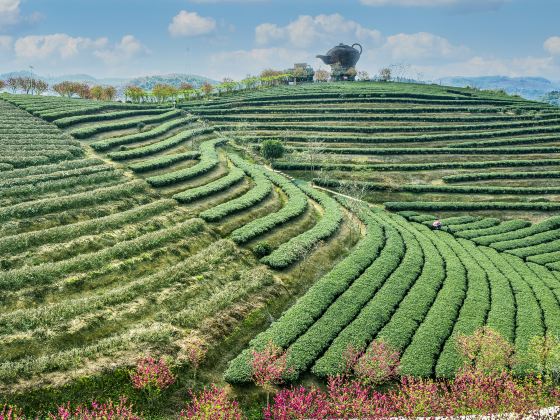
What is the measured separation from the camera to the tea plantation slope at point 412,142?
205ft

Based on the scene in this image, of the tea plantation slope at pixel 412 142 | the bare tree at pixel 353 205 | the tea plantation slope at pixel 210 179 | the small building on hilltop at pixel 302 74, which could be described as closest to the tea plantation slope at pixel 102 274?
the tea plantation slope at pixel 210 179

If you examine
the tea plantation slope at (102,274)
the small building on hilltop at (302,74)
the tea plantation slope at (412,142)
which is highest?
the small building on hilltop at (302,74)

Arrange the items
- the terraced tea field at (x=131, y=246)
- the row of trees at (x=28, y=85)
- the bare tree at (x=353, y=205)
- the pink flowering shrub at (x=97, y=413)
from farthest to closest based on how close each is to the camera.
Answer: the row of trees at (x=28, y=85) → the bare tree at (x=353, y=205) → the terraced tea field at (x=131, y=246) → the pink flowering shrub at (x=97, y=413)

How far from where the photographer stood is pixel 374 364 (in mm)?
24297

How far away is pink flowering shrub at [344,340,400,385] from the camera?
79.0ft

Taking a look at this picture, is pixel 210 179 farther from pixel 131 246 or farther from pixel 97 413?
pixel 97 413

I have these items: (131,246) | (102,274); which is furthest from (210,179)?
(102,274)

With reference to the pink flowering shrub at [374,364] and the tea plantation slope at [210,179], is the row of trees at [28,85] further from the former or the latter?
the pink flowering shrub at [374,364]

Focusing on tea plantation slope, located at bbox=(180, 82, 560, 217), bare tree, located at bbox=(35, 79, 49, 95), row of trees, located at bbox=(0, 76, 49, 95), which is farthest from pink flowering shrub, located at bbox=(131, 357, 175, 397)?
row of trees, located at bbox=(0, 76, 49, 95)

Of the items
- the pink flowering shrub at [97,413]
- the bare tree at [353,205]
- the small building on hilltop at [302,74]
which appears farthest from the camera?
the small building on hilltop at [302,74]

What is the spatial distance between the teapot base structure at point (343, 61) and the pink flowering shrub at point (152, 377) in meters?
155

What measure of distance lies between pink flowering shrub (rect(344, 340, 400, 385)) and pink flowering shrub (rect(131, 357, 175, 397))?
31.9ft

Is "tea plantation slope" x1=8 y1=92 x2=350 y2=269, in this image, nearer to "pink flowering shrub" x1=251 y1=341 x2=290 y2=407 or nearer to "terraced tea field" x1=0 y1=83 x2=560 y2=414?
"terraced tea field" x1=0 y1=83 x2=560 y2=414

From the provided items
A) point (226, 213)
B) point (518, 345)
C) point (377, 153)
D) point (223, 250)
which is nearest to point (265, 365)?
point (223, 250)
